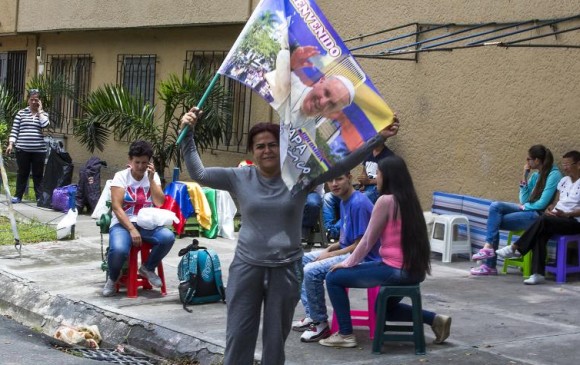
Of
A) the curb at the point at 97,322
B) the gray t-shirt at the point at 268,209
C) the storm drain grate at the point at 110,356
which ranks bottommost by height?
the storm drain grate at the point at 110,356

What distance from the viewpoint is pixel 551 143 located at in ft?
35.1

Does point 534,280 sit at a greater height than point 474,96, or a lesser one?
lesser

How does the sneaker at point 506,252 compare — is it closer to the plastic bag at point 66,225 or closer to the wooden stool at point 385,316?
the wooden stool at point 385,316

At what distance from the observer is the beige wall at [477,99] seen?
10.6 meters

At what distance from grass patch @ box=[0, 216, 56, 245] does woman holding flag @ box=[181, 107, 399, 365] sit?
23.5 ft

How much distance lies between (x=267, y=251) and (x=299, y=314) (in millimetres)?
3077

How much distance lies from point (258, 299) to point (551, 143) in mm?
6257

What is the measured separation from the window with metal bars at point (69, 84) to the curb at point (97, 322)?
10381 millimetres

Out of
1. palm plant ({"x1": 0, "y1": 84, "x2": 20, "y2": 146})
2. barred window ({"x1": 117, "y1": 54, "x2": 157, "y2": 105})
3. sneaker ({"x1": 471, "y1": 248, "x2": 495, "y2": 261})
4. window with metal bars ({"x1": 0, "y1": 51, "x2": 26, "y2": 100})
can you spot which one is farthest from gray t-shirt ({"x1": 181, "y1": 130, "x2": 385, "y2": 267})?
window with metal bars ({"x1": 0, "y1": 51, "x2": 26, "y2": 100})

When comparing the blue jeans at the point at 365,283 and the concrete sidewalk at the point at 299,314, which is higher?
the blue jeans at the point at 365,283

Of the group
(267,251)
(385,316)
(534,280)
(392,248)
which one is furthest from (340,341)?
(534,280)

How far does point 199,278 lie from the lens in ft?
28.0

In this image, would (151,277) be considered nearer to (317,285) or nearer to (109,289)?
(109,289)

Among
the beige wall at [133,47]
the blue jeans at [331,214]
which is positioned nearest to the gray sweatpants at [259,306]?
the blue jeans at [331,214]
